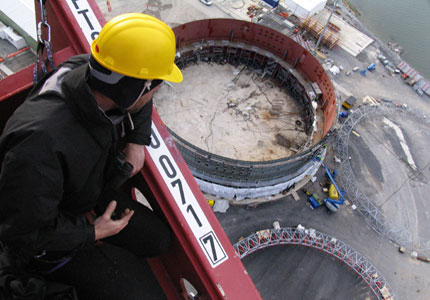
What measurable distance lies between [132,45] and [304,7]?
36701mm

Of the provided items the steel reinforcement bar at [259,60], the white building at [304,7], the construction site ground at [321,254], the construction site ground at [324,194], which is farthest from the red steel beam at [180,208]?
the white building at [304,7]

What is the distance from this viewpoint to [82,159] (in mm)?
5121

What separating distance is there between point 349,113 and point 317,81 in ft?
21.0

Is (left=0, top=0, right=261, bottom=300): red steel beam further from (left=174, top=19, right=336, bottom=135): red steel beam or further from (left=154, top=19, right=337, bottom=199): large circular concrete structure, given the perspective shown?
(left=174, top=19, right=336, bottom=135): red steel beam

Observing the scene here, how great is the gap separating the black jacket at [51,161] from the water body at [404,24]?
151ft

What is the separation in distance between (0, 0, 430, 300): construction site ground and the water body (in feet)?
41.7

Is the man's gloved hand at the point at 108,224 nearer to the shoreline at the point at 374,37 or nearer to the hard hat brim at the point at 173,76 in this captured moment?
the hard hat brim at the point at 173,76

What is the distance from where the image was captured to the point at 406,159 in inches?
1130

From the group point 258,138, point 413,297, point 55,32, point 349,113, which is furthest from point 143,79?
point 349,113

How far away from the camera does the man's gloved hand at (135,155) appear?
6904 millimetres

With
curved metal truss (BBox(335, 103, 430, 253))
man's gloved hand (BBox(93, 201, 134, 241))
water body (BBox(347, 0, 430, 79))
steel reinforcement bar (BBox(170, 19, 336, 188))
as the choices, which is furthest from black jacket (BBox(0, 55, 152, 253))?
water body (BBox(347, 0, 430, 79))

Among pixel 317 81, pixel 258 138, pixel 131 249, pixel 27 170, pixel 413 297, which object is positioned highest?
pixel 27 170

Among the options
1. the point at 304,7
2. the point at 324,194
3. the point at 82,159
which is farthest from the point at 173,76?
the point at 304,7

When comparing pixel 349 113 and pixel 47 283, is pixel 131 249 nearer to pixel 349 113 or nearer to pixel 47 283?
pixel 47 283
